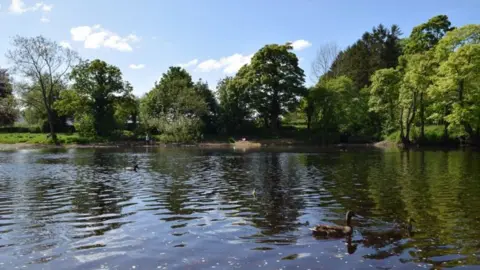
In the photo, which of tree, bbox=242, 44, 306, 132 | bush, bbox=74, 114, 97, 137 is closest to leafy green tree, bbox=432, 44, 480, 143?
tree, bbox=242, 44, 306, 132

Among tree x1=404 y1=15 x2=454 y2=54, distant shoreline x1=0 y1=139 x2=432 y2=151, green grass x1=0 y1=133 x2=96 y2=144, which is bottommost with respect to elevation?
distant shoreline x1=0 y1=139 x2=432 y2=151

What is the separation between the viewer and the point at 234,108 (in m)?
89.2

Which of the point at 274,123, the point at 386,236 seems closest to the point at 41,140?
the point at 274,123

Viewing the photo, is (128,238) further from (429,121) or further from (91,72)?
(91,72)

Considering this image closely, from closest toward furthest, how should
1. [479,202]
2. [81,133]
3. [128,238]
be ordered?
[128,238] < [479,202] < [81,133]

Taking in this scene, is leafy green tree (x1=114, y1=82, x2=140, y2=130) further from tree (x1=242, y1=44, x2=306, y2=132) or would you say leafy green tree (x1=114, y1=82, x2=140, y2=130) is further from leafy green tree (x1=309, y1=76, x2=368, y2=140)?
leafy green tree (x1=309, y1=76, x2=368, y2=140)

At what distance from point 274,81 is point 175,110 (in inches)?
826

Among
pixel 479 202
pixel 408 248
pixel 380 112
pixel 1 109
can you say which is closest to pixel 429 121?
pixel 380 112

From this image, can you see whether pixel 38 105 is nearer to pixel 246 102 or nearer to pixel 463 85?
pixel 246 102

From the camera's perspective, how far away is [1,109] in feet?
306

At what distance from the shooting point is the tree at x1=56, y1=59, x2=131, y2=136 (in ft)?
279

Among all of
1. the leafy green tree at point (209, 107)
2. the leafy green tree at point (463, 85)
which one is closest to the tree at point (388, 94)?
the leafy green tree at point (463, 85)

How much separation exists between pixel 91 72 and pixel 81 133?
1214cm

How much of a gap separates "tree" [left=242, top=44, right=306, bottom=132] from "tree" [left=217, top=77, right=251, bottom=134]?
248 centimetres
